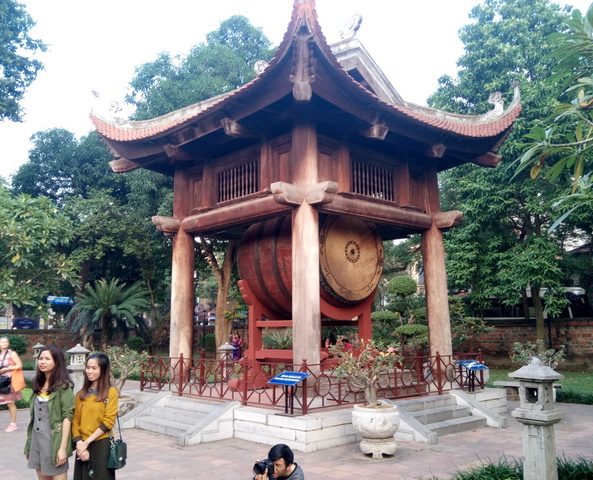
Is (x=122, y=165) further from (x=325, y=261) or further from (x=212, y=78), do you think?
(x=212, y=78)

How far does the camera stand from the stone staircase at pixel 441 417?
8469mm

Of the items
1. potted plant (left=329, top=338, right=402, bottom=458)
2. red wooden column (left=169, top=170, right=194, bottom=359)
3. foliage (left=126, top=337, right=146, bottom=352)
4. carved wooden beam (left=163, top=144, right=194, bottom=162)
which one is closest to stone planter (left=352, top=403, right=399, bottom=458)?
potted plant (left=329, top=338, right=402, bottom=458)

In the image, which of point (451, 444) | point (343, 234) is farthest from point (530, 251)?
point (451, 444)

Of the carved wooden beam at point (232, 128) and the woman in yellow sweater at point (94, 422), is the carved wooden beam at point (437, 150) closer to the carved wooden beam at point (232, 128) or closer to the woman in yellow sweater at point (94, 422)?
the carved wooden beam at point (232, 128)

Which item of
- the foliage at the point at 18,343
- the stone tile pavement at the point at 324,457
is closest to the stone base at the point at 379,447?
the stone tile pavement at the point at 324,457

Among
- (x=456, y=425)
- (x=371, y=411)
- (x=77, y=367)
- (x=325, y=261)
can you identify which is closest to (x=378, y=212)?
(x=325, y=261)

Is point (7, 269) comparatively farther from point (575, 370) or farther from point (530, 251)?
point (575, 370)

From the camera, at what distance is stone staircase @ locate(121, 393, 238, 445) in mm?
8508

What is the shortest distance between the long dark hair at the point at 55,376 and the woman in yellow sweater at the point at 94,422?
0.19 meters

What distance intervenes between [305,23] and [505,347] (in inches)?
770

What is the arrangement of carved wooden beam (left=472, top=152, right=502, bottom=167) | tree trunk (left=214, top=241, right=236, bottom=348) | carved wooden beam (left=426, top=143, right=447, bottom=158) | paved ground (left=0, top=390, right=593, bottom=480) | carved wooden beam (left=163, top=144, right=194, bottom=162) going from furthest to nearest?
1. tree trunk (left=214, top=241, right=236, bottom=348)
2. carved wooden beam (left=472, top=152, right=502, bottom=167)
3. carved wooden beam (left=426, top=143, right=447, bottom=158)
4. carved wooden beam (left=163, top=144, right=194, bottom=162)
5. paved ground (left=0, top=390, right=593, bottom=480)

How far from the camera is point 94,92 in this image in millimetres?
11812

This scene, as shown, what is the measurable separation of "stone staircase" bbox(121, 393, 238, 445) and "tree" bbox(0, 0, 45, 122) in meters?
17.7

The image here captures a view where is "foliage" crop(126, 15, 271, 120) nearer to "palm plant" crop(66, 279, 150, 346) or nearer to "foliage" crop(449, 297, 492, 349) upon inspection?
"palm plant" crop(66, 279, 150, 346)
